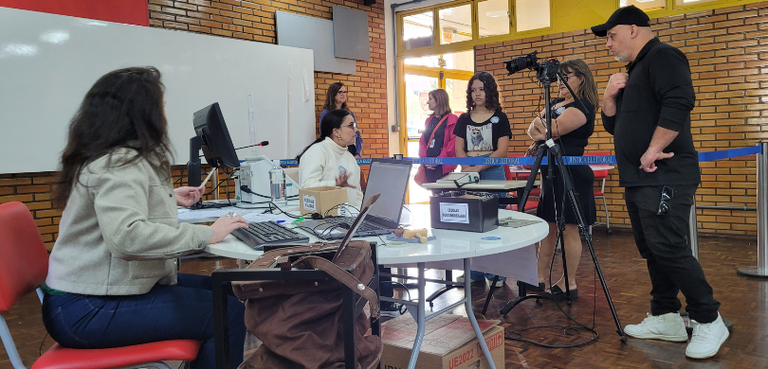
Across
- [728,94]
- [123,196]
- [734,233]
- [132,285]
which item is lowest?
[734,233]

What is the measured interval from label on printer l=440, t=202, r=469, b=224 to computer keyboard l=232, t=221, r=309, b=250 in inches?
20.1

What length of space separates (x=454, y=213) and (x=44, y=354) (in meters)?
1.29

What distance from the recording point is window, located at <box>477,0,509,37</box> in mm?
6684

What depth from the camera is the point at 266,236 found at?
69.5 inches

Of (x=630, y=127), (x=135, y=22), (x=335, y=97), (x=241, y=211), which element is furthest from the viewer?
(x=335, y=97)

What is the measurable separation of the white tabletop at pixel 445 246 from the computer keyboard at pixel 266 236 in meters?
0.02

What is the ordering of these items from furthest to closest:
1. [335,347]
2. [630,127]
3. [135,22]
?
[135,22] → [630,127] → [335,347]

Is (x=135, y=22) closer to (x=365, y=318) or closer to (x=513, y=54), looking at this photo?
(x=513, y=54)

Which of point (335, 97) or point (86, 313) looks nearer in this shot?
point (86, 313)

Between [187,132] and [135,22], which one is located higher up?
[135,22]

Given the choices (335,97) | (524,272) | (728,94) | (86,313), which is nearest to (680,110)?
(524,272)

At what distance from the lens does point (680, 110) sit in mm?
2240

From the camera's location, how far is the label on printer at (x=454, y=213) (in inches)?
74.0

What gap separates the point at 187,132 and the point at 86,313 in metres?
4.25
